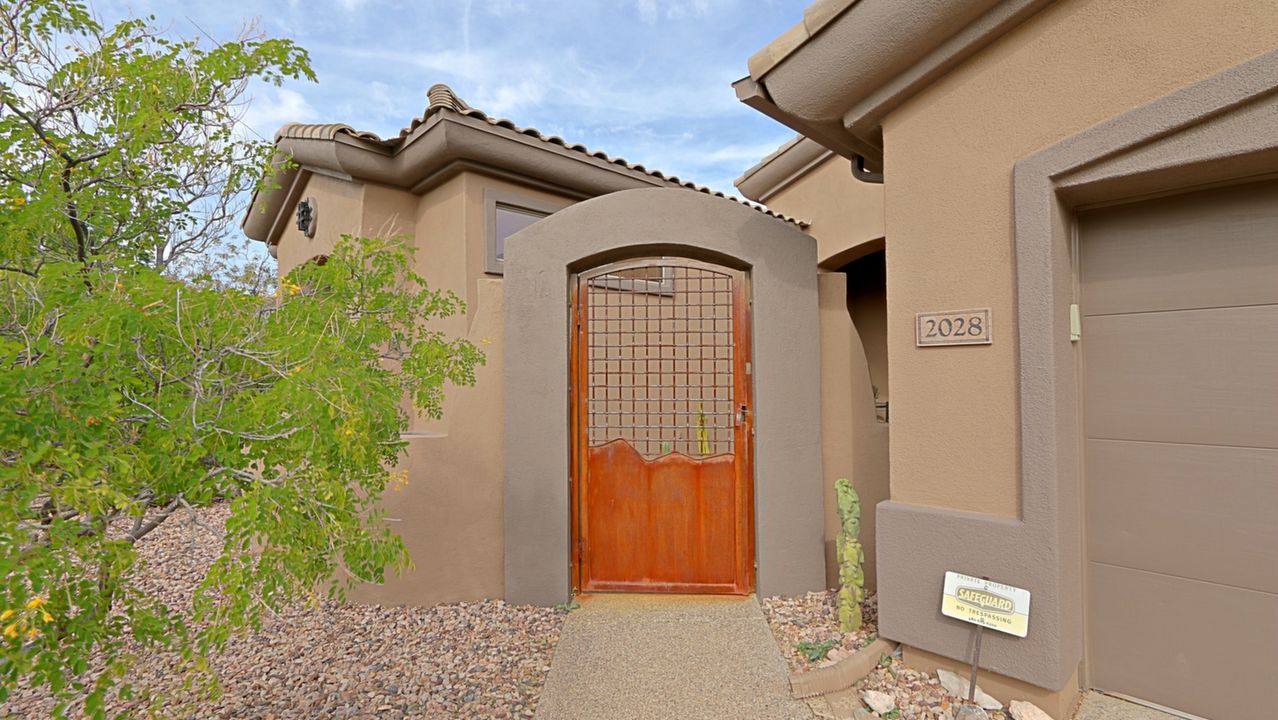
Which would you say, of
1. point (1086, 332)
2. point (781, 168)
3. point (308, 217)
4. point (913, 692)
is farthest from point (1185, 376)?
point (308, 217)

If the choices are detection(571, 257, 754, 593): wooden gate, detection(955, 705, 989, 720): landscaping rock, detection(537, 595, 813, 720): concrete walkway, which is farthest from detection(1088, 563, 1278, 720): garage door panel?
detection(571, 257, 754, 593): wooden gate

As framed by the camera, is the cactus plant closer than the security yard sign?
No

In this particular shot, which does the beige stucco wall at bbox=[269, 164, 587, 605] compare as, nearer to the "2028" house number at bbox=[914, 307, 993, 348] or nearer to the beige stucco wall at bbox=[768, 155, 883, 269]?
the "2028" house number at bbox=[914, 307, 993, 348]

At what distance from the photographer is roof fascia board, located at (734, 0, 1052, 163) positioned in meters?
3.04

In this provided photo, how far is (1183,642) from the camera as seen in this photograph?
2.72 meters

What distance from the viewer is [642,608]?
4.44m

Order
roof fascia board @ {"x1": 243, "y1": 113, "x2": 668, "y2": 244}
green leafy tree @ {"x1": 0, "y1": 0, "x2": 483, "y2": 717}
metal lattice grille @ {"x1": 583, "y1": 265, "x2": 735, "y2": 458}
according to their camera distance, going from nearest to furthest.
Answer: green leafy tree @ {"x1": 0, "y1": 0, "x2": 483, "y2": 717} → metal lattice grille @ {"x1": 583, "y1": 265, "x2": 735, "y2": 458} → roof fascia board @ {"x1": 243, "y1": 113, "x2": 668, "y2": 244}

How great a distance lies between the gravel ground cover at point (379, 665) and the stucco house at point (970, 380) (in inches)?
12.0

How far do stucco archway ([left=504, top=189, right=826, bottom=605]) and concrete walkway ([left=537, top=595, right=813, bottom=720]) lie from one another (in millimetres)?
477

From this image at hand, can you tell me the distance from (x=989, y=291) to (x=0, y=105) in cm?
451

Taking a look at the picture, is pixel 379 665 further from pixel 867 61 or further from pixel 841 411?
pixel 867 61

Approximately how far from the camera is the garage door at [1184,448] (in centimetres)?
254

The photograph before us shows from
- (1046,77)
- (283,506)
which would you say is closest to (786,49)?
(1046,77)

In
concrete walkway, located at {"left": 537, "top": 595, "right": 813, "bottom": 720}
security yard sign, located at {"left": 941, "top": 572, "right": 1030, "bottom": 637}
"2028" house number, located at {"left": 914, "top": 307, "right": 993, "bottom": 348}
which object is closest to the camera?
security yard sign, located at {"left": 941, "top": 572, "right": 1030, "bottom": 637}
